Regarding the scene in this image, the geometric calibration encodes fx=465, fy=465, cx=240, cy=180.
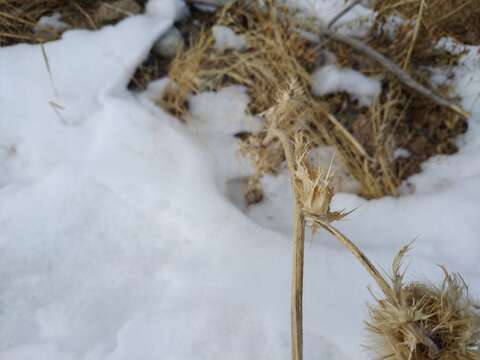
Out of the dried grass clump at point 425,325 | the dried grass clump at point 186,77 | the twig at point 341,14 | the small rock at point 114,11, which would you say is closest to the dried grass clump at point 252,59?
the dried grass clump at point 186,77

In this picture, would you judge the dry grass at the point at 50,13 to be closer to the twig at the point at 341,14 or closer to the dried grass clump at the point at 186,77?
the dried grass clump at the point at 186,77

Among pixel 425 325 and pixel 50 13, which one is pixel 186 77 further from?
pixel 425 325

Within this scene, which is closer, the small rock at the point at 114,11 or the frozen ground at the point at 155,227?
the frozen ground at the point at 155,227

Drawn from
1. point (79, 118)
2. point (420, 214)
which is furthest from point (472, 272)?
point (79, 118)

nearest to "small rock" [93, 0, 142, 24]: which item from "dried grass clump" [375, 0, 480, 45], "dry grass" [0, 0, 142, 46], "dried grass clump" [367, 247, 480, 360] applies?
→ "dry grass" [0, 0, 142, 46]

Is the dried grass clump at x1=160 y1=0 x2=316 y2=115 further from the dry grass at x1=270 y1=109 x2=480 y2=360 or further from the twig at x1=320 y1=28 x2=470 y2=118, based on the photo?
the dry grass at x1=270 y1=109 x2=480 y2=360

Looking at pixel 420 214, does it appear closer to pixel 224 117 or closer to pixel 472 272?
pixel 472 272

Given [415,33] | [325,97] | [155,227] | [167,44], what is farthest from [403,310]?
[167,44]

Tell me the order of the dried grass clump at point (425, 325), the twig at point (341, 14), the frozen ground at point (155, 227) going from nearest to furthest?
the dried grass clump at point (425, 325) → the frozen ground at point (155, 227) → the twig at point (341, 14)
